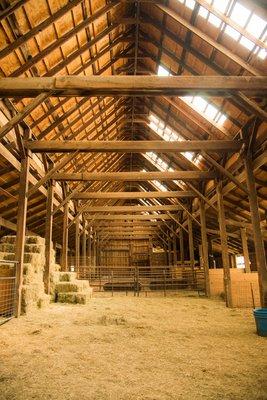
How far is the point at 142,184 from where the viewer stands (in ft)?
78.5

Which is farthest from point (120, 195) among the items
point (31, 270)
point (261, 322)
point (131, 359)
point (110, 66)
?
point (131, 359)

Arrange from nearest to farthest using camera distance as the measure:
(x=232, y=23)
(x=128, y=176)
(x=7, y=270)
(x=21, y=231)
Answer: (x=232, y=23), (x=7, y=270), (x=21, y=231), (x=128, y=176)

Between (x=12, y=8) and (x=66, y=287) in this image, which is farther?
(x=66, y=287)

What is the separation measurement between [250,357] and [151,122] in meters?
11.8

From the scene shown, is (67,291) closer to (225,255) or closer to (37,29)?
(225,255)

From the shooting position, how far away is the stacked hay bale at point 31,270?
7957mm

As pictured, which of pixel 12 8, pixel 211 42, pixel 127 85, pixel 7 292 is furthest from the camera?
pixel 7 292

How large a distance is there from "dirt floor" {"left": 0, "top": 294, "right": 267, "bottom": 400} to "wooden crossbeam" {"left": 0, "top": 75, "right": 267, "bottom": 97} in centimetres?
458

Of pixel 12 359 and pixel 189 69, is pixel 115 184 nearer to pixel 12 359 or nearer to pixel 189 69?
pixel 189 69

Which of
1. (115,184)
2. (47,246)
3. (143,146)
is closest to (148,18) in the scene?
(143,146)

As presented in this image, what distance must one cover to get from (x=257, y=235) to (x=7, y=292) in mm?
6977

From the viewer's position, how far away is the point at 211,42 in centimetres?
749

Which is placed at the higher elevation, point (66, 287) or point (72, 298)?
point (66, 287)

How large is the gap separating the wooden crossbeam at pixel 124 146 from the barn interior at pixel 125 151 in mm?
37
